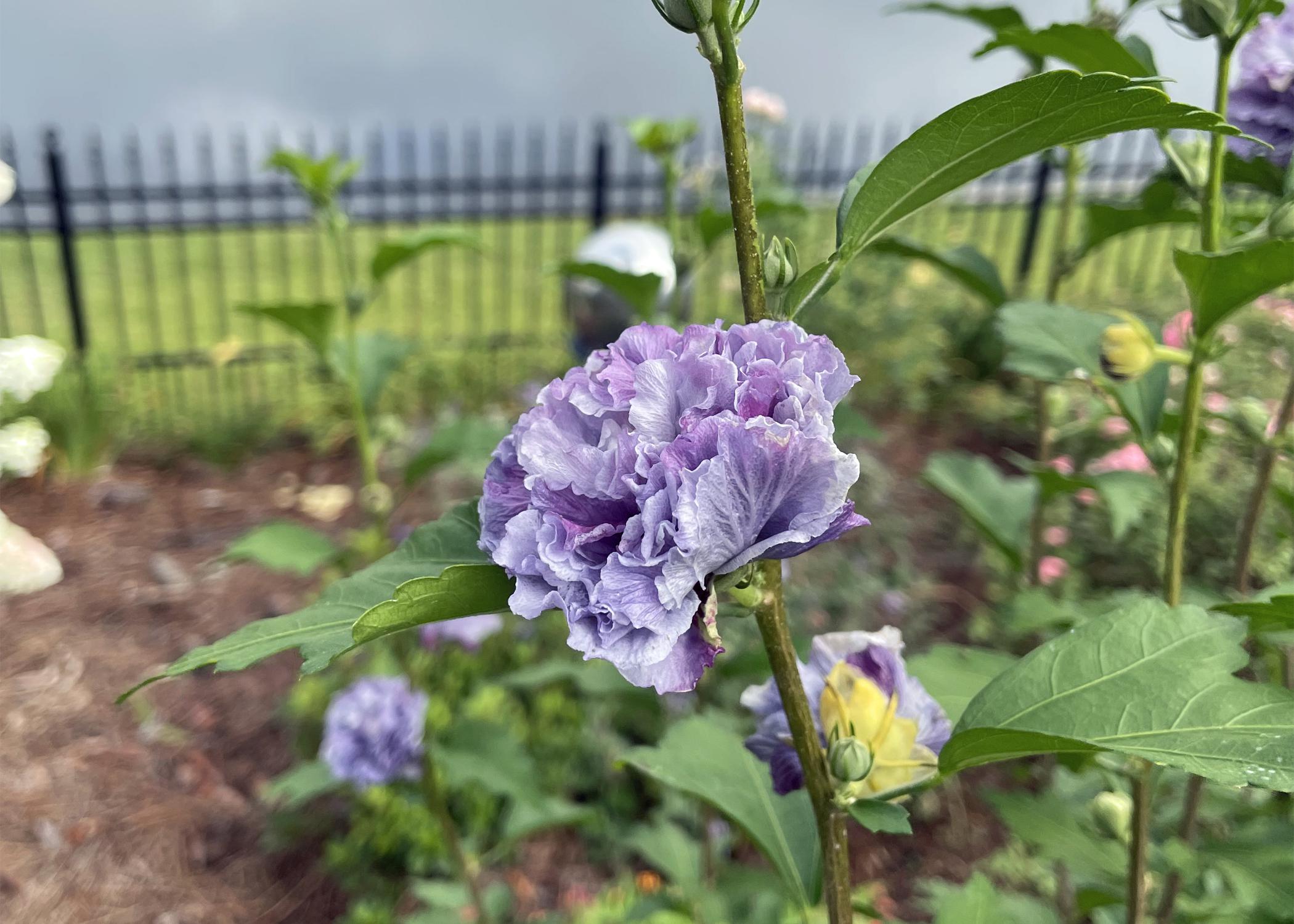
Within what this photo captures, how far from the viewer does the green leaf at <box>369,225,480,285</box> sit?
170 centimetres

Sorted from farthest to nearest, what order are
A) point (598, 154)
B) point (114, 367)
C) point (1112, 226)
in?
point (598, 154) → point (114, 367) → point (1112, 226)

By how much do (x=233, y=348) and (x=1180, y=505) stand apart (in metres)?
5.76

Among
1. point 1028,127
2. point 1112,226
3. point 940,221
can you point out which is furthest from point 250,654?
point 940,221

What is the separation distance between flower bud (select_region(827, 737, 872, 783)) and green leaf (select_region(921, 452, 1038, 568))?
95cm

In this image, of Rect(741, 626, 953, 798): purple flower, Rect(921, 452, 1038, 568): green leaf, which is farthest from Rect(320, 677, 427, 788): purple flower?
Rect(741, 626, 953, 798): purple flower

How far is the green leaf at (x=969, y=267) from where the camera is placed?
53.9 inches

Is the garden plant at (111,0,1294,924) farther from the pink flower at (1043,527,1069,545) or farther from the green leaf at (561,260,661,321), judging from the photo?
the pink flower at (1043,527,1069,545)

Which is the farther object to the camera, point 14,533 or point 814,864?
point 14,533

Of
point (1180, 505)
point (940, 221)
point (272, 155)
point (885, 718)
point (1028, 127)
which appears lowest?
point (940, 221)

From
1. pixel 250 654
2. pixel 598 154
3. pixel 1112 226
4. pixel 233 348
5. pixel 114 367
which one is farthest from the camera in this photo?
pixel 598 154

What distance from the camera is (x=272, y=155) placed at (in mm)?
1819

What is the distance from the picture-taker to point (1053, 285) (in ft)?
4.99

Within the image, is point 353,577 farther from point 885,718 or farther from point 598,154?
point 598,154

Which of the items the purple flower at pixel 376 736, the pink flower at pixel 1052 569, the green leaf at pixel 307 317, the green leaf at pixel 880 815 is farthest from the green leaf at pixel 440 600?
the pink flower at pixel 1052 569
